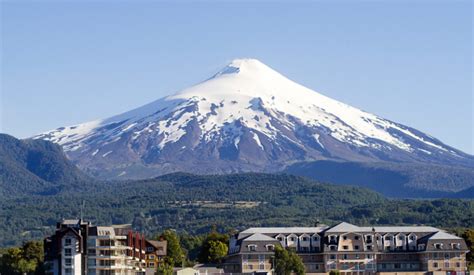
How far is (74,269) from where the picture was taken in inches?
3634

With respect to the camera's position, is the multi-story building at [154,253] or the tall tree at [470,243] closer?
the multi-story building at [154,253]

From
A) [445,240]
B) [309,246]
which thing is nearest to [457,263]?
[445,240]

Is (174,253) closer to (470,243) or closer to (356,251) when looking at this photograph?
(356,251)

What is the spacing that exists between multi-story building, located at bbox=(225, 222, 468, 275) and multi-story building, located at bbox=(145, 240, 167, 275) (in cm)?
496

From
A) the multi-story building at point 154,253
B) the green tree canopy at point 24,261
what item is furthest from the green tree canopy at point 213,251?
the green tree canopy at point 24,261

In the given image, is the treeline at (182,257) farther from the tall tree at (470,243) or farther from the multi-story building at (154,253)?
the multi-story building at (154,253)

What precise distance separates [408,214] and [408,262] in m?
78.0

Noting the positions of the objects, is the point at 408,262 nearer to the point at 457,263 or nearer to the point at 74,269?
the point at 457,263

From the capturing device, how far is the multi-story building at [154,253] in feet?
352

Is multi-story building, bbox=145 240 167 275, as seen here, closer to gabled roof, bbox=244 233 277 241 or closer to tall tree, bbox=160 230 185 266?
tall tree, bbox=160 230 185 266

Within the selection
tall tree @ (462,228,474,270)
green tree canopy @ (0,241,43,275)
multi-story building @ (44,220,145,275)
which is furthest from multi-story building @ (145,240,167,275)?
tall tree @ (462,228,474,270)

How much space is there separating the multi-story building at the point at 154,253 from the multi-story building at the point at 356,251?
496 cm

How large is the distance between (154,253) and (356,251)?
15.1 m

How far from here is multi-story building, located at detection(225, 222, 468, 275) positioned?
10912 cm
